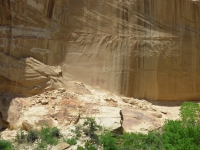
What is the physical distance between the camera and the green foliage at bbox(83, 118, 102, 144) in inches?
481

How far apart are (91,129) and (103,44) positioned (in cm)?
403

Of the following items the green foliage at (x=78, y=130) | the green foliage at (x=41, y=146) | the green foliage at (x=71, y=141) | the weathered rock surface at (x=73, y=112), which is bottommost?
the green foliage at (x=41, y=146)

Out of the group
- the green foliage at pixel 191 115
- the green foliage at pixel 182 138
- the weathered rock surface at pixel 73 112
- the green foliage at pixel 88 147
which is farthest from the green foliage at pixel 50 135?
the green foliage at pixel 191 115

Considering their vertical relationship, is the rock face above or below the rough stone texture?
above

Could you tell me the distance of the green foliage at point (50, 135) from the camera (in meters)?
12.0

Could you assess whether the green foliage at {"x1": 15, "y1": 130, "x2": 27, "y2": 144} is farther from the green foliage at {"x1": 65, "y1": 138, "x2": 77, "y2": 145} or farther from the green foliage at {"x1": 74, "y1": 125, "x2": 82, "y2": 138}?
the green foliage at {"x1": 74, "y1": 125, "x2": 82, "y2": 138}

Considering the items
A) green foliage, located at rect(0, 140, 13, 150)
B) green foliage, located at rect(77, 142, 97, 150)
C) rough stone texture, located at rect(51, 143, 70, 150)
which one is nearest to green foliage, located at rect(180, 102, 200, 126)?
green foliage, located at rect(77, 142, 97, 150)

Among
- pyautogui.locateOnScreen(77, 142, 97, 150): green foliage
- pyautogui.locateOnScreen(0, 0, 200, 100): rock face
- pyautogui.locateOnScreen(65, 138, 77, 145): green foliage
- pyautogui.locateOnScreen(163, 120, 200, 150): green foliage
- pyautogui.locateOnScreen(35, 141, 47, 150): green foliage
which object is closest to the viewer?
pyautogui.locateOnScreen(163, 120, 200, 150): green foliage

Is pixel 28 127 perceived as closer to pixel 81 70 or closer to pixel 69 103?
pixel 69 103

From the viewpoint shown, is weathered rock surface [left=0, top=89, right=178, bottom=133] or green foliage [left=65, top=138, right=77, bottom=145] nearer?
green foliage [left=65, top=138, right=77, bottom=145]

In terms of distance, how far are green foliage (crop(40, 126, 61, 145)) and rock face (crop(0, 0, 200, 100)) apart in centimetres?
257

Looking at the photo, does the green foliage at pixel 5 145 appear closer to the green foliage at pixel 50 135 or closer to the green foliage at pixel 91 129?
the green foliage at pixel 50 135

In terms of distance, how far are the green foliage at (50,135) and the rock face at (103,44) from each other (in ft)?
8.42

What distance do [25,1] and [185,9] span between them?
6336 mm
